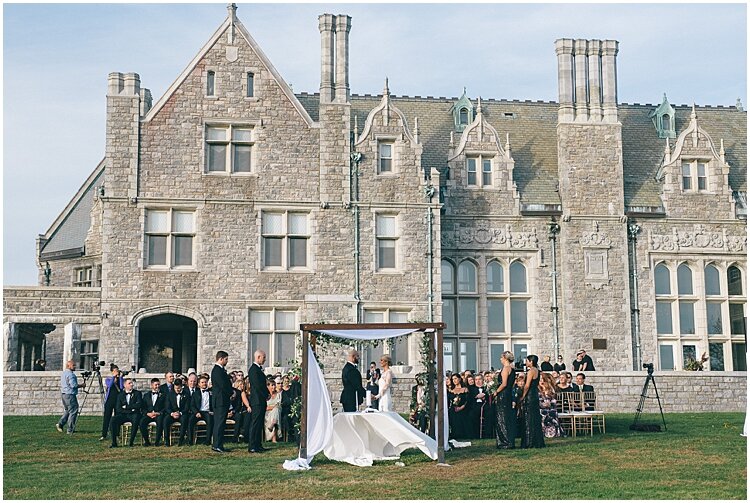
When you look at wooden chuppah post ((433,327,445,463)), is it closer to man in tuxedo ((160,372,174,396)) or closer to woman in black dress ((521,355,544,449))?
woman in black dress ((521,355,544,449))

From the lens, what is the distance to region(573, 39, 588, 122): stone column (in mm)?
33750

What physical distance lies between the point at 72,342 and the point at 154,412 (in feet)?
31.7

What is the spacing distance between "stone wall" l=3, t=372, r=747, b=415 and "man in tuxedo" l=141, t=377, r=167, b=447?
21.0ft

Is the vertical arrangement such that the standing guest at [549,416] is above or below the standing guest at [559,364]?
below

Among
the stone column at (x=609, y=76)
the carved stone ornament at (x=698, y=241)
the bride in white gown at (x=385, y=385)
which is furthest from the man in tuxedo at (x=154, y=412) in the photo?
the stone column at (x=609, y=76)

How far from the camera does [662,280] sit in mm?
33625

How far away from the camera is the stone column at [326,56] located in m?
32.2

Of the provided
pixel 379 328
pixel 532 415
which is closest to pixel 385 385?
pixel 379 328

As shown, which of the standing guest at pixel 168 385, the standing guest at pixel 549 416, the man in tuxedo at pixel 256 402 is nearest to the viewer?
the man in tuxedo at pixel 256 402

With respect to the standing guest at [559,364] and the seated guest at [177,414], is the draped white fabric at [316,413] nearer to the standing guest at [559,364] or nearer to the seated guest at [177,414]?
the seated guest at [177,414]

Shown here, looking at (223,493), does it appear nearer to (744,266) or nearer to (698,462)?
(698,462)

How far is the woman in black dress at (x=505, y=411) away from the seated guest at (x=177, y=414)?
18.9ft

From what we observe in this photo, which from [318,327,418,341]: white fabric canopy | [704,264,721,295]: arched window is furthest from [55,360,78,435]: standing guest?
[704,264,721,295]: arched window

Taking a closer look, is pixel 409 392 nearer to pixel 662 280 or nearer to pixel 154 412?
pixel 154 412
